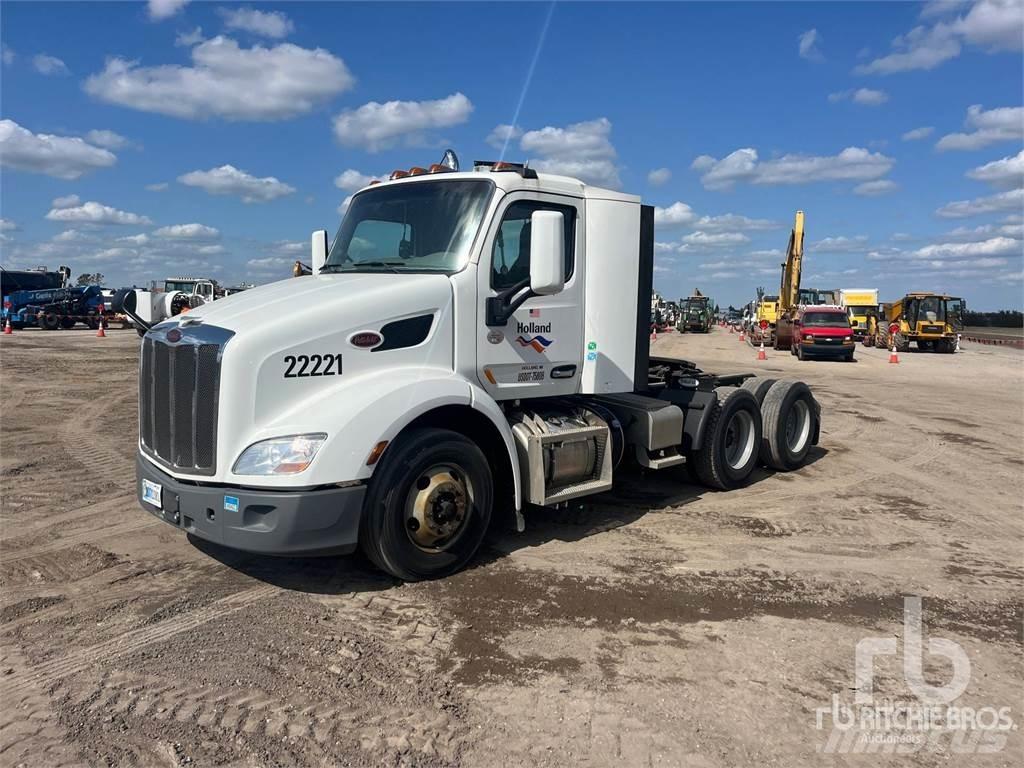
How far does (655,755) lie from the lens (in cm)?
314

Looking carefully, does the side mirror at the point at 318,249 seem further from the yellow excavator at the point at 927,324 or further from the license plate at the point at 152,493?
the yellow excavator at the point at 927,324

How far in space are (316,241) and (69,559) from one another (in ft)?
10.7

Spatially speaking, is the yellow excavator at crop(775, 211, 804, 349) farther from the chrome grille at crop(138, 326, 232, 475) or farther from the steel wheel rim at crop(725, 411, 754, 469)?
the chrome grille at crop(138, 326, 232, 475)

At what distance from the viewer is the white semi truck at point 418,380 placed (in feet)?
14.3

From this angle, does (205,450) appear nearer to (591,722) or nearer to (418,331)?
(418,331)

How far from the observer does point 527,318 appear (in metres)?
5.72

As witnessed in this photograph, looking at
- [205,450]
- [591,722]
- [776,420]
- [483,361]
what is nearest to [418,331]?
[483,361]

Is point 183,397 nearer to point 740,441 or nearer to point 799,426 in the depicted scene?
point 740,441

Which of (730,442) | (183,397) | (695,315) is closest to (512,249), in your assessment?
(183,397)

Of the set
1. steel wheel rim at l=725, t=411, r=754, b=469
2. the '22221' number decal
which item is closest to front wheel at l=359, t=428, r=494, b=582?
the '22221' number decal

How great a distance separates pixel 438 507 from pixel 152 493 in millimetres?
1883

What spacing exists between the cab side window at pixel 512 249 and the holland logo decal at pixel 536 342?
44 centimetres

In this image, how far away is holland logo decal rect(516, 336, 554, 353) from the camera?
5715 millimetres

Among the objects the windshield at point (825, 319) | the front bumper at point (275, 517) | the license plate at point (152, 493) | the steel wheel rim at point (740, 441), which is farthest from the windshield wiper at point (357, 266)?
the windshield at point (825, 319)
